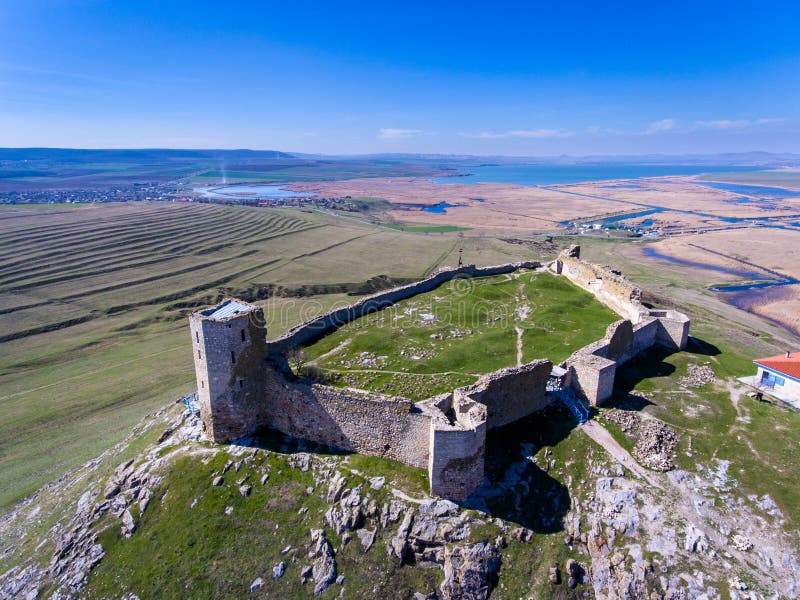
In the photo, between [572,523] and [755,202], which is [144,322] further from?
[755,202]

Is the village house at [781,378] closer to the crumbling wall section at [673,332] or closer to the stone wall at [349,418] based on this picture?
the crumbling wall section at [673,332]

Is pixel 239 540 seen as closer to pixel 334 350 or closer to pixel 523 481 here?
pixel 334 350

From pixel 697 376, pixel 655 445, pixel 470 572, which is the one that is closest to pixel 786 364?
pixel 697 376

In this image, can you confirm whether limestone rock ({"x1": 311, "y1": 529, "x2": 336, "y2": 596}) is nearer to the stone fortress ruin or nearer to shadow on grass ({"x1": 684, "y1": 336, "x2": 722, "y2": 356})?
the stone fortress ruin

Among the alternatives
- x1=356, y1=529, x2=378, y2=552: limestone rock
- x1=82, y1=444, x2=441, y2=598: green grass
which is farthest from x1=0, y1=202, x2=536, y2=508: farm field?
x1=356, y1=529, x2=378, y2=552: limestone rock

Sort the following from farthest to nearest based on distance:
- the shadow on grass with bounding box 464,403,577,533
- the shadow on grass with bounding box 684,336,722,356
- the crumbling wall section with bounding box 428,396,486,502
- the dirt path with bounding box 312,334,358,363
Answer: the shadow on grass with bounding box 684,336,722,356 → the dirt path with bounding box 312,334,358,363 → the shadow on grass with bounding box 464,403,577,533 → the crumbling wall section with bounding box 428,396,486,502
